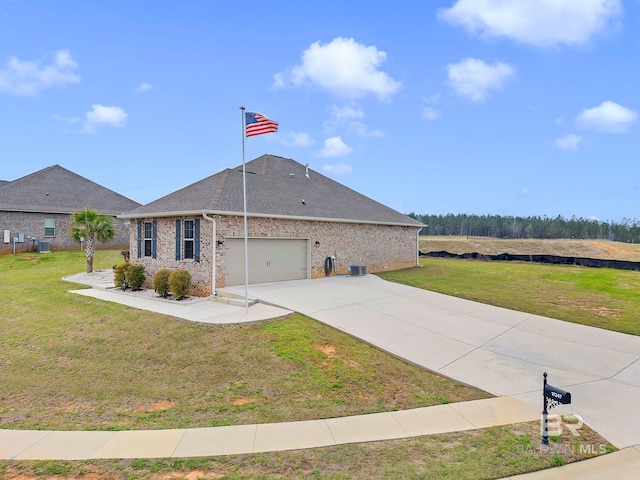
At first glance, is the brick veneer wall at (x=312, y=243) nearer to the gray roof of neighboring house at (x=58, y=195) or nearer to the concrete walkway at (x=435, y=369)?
the concrete walkway at (x=435, y=369)

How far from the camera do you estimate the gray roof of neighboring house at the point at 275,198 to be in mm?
14383

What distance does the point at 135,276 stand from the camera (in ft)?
47.5

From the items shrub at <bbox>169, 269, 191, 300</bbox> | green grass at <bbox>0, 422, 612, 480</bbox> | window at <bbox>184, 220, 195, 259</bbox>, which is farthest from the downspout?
green grass at <bbox>0, 422, 612, 480</bbox>

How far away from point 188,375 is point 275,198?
35.5ft

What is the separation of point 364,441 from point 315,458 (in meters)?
0.81

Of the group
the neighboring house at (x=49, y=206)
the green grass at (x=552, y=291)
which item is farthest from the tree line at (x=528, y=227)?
the neighboring house at (x=49, y=206)

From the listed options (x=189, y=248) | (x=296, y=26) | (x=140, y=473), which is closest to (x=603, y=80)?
(x=296, y=26)

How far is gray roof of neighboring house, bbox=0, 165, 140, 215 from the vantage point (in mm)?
25875

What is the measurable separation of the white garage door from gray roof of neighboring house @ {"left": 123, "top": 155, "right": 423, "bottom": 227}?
50.6 inches

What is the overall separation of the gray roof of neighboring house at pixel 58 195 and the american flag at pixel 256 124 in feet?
75.8

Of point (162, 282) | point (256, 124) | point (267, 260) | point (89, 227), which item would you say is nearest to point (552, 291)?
point (267, 260)

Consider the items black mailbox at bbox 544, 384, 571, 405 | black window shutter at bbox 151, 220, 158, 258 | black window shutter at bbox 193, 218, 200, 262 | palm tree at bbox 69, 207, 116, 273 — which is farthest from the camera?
Result: palm tree at bbox 69, 207, 116, 273

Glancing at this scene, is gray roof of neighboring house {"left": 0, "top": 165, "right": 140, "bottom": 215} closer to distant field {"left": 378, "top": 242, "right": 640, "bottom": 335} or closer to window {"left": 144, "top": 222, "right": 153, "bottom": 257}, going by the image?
window {"left": 144, "top": 222, "right": 153, "bottom": 257}

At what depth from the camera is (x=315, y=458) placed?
180 inches
